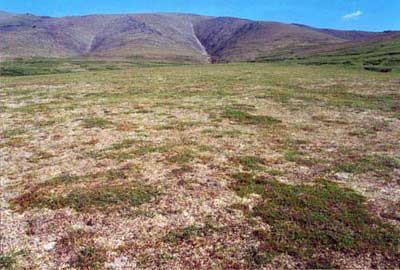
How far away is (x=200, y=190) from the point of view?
1443 cm

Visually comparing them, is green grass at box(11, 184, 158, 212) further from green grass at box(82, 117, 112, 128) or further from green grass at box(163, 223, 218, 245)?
green grass at box(82, 117, 112, 128)

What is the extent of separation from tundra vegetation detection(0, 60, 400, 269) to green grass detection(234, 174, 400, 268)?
5cm

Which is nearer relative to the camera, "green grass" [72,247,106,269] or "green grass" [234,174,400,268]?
"green grass" [72,247,106,269]

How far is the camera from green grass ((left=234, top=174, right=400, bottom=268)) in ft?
34.0

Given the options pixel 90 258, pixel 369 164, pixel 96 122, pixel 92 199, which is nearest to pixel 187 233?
pixel 90 258

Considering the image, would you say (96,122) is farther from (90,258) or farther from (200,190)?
(90,258)

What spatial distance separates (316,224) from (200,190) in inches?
193

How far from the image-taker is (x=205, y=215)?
40.9 ft

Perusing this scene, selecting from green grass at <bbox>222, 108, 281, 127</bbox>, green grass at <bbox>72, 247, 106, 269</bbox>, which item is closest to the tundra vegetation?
green grass at <bbox>72, 247, 106, 269</bbox>

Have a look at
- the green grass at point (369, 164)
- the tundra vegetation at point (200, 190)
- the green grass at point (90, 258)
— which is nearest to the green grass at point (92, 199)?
the tundra vegetation at point (200, 190)

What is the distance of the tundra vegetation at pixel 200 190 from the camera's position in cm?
1038

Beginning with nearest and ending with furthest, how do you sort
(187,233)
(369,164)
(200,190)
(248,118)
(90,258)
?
(90,258), (187,233), (200,190), (369,164), (248,118)

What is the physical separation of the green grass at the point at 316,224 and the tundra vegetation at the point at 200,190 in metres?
0.05

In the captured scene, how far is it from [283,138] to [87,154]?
40.4ft
